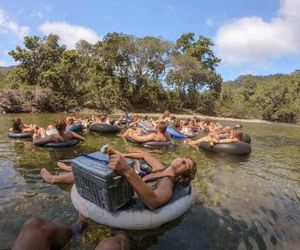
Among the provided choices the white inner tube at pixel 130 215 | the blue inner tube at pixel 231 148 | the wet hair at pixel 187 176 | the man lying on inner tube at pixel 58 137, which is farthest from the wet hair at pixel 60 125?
the wet hair at pixel 187 176

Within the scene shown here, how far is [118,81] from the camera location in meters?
38.1

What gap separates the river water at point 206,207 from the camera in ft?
14.8

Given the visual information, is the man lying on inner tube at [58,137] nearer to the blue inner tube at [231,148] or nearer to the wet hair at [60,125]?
the wet hair at [60,125]

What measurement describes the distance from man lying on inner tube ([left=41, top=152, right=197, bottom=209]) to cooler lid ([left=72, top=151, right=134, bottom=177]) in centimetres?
18

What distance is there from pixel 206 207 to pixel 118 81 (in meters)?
33.2

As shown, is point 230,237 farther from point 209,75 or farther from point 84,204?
point 209,75

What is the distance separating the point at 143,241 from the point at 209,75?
3925 cm

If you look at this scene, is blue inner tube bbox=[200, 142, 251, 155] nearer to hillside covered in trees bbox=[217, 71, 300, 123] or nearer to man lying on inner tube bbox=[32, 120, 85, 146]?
man lying on inner tube bbox=[32, 120, 85, 146]

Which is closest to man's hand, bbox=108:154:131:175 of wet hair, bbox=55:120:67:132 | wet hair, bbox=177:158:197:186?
wet hair, bbox=177:158:197:186

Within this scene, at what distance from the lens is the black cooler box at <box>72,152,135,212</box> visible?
3.91m

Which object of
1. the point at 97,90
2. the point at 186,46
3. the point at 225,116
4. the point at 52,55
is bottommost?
the point at 225,116

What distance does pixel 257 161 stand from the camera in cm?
1098

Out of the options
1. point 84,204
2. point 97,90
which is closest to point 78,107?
point 97,90

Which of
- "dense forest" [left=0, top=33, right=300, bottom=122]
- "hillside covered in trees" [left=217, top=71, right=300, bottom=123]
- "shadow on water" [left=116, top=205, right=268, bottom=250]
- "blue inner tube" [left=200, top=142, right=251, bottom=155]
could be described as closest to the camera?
"shadow on water" [left=116, top=205, right=268, bottom=250]
